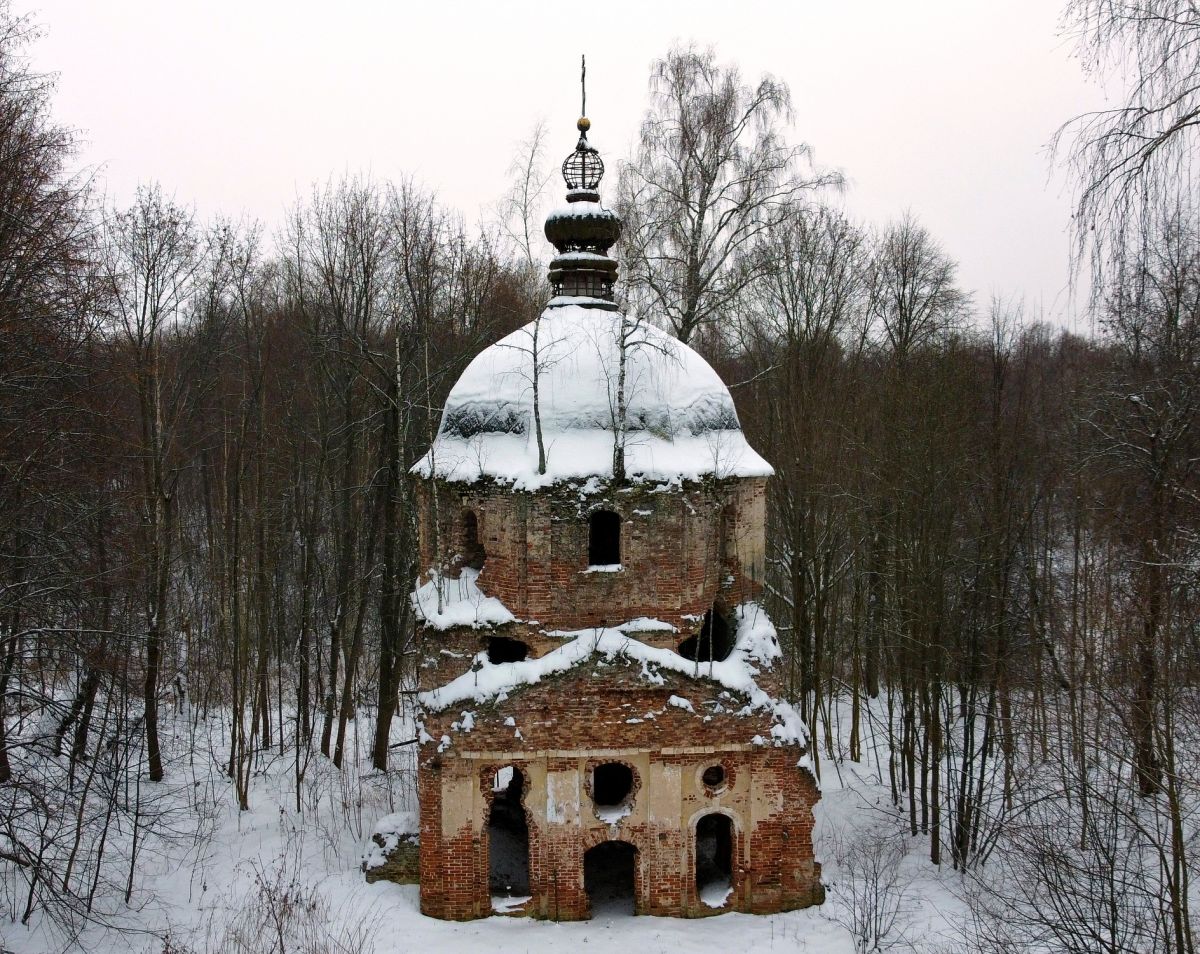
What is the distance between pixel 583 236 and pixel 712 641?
225 inches

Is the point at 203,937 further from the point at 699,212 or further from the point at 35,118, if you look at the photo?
the point at 699,212

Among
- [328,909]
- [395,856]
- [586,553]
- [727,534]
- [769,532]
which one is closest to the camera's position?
[328,909]

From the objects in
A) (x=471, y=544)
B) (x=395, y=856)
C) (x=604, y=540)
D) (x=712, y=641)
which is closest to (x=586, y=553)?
(x=604, y=540)

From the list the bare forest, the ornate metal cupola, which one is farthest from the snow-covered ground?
the ornate metal cupola

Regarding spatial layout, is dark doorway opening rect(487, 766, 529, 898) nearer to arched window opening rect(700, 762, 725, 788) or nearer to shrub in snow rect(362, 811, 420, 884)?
shrub in snow rect(362, 811, 420, 884)

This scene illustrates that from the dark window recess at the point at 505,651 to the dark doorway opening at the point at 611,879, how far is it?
2.48 meters

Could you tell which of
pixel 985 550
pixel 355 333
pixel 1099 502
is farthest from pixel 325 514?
pixel 1099 502

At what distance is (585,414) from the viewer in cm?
1111

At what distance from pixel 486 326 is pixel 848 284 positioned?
8710 millimetres

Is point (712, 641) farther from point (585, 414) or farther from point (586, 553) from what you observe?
point (585, 414)

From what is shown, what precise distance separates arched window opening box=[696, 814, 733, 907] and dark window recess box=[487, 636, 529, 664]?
305 cm

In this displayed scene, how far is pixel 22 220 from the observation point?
8.21 m

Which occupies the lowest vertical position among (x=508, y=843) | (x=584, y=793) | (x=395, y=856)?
(x=508, y=843)

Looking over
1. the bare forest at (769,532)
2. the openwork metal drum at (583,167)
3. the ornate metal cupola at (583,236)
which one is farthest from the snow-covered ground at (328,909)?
the openwork metal drum at (583,167)
